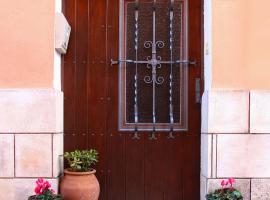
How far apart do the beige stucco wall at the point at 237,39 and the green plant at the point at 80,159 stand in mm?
1386

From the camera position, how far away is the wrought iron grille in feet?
15.1

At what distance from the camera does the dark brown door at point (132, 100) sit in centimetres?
458

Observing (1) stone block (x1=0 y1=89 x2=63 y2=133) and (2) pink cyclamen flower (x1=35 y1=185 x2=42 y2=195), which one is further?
(1) stone block (x1=0 y1=89 x2=63 y2=133)

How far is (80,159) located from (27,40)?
125 centimetres

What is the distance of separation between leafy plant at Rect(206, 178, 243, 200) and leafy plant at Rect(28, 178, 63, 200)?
1400 millimetres

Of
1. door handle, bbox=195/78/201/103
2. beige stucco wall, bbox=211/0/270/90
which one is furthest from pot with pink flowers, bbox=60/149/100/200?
beige stucco wall, bbox=211/0/270/90

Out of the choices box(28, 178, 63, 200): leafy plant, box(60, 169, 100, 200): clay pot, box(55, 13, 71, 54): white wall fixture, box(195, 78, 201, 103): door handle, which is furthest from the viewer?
box(195, 78, 201, 103): door handle

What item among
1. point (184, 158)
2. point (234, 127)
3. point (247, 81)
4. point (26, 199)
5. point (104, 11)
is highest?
point (104, 11)

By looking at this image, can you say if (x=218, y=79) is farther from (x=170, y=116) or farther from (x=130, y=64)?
(x=130, y=64)

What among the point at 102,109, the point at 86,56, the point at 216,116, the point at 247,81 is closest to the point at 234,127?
the point at 216,116

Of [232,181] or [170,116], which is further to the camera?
[170,116]

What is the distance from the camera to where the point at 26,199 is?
4113 mm

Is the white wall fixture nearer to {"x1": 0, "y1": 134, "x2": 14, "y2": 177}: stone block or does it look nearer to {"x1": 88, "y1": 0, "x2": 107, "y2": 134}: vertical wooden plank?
{"x1": 88, "y1": 0, "x2": 107, "y2": 134}: vertical wooden plank

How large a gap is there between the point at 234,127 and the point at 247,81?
18.3 inches
